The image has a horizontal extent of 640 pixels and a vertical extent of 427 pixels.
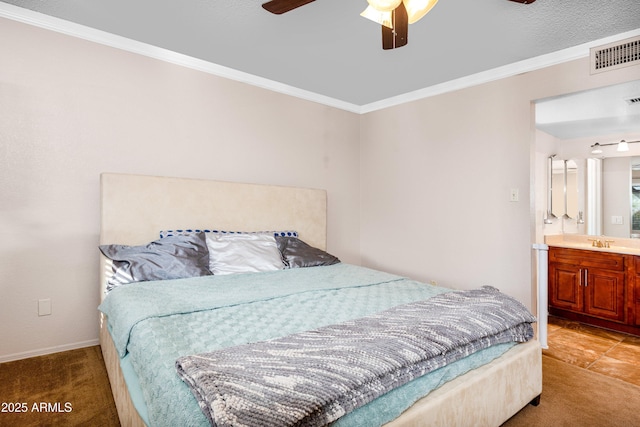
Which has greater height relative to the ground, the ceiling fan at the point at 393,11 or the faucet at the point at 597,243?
the ceiling fan at the point at 393,11

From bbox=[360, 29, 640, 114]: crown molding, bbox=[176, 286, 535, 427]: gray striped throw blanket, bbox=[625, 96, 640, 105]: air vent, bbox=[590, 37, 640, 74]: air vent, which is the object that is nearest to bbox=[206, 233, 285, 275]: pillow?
bbox=[176, 286, 535, 427]: gray striped throw blanket

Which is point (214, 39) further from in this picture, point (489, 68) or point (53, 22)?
point (489, 68)

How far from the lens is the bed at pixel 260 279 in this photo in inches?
48.3

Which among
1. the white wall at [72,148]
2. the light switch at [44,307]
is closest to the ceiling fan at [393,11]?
the white wall at [72,148]

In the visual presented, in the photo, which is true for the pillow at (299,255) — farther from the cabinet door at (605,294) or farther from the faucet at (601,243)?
the faucet at (601,243)

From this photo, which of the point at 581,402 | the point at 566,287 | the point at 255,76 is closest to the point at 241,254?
the point at 255,76

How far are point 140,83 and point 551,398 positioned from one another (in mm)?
3462

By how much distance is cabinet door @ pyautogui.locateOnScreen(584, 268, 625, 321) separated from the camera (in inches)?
123

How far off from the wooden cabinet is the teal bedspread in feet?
A: 7.51

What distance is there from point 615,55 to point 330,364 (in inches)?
112

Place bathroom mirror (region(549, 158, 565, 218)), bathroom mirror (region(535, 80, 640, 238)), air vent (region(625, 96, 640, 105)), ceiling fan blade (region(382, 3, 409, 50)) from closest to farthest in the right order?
ceiling fan blade (region(382, 3, 409, 50)) → air vent (region(625, 96, 640, 105)) → bathroom mirror (region(535, 80, 640, 238)) → bathroom mirror (region(549, 158, 565, 218))

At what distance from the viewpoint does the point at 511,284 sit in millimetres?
2881

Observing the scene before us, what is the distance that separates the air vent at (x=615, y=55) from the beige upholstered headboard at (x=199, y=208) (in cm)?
243

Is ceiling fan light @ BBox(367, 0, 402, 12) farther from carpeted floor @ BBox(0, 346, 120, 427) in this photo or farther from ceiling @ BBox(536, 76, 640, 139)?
carpeted floor @ BBox(0, 346, 120, 427)
